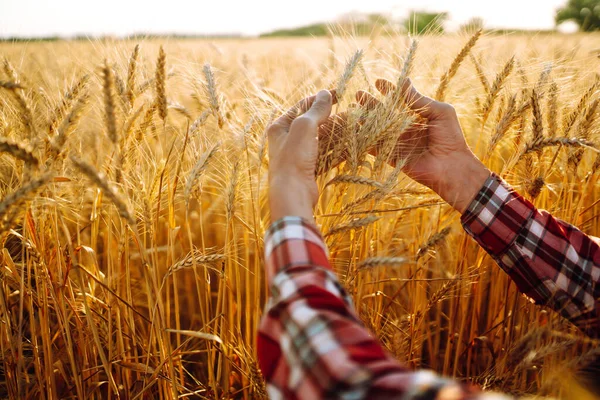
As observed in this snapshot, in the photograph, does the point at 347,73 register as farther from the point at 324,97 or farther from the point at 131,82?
the point at 131,82

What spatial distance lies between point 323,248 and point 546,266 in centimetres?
77

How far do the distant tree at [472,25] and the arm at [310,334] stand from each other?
118 centimetres

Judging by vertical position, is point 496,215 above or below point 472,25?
below

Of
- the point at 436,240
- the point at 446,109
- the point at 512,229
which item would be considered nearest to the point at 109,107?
the point at 436,240

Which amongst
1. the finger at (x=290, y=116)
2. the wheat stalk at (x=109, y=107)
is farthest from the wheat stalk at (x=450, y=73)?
the wheat stalk at (x=109, y=107)

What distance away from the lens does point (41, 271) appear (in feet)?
3.99

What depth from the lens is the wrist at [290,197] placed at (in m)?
0.84

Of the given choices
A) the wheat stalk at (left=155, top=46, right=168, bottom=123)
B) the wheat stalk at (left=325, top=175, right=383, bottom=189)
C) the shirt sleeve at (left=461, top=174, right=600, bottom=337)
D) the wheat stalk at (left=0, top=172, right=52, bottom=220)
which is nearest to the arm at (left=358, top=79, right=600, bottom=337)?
the shirt sleeve at (left=461, top=174, right=600, bottom=337)

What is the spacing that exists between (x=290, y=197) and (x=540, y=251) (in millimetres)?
797

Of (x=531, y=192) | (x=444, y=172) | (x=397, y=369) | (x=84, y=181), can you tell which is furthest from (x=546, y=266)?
(x=84, y=181)

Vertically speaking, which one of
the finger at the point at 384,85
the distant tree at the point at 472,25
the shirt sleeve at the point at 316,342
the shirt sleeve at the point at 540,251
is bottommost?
the shirt sleeve at the point at 540,251

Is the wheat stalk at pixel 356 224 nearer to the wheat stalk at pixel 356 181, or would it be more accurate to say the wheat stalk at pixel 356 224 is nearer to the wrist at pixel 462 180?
the wheat stalk at pixel 356 181

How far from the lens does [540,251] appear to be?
1205mm

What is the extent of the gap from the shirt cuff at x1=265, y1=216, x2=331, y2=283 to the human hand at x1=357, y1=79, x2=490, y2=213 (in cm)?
61
